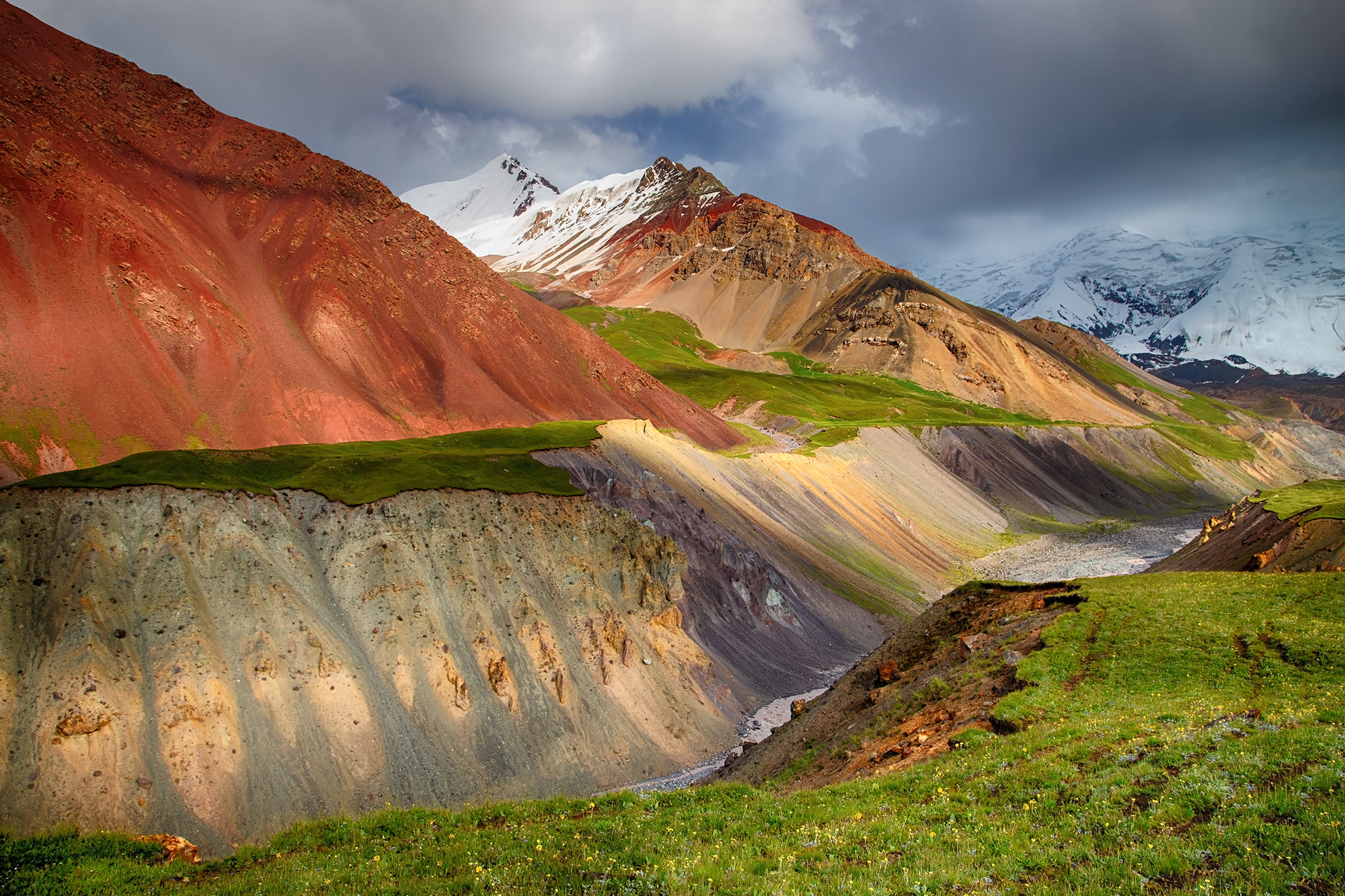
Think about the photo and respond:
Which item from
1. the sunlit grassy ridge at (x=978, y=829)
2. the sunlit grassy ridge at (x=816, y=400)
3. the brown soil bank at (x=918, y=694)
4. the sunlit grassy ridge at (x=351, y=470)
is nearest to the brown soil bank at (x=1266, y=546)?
the brown soil bank at (x=918, y=694)

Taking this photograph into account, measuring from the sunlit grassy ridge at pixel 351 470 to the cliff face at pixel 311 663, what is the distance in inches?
53.4

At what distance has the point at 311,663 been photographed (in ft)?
124

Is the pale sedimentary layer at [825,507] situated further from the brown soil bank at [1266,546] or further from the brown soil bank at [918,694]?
the brown soil bank at [918,694]

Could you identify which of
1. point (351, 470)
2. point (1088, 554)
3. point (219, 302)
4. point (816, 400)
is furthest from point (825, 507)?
point (816, 400)

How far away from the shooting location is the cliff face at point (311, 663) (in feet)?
101

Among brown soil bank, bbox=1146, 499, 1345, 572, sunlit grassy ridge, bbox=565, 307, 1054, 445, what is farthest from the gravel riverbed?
sunlit grassy ridge, bbox=565, 307, 1054, 445

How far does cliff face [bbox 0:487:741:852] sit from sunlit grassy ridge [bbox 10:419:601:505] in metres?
1.36

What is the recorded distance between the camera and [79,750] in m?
29.9

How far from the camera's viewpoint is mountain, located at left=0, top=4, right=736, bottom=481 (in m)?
62.9

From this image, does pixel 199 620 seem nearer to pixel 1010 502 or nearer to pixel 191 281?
pixel 191 281

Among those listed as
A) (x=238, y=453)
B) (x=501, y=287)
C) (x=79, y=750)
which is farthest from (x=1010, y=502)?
(x=79, y=750)

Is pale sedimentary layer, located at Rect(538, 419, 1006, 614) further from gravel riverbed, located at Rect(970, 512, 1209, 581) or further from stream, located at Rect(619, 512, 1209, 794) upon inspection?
stream, located at Rect(619, 512, 1209, 794)

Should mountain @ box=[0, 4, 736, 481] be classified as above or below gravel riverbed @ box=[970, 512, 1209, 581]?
above

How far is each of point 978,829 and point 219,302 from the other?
282ft
